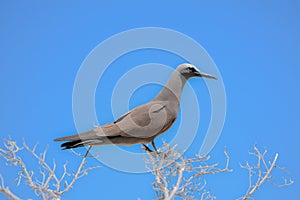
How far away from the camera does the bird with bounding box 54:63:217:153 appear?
569cm

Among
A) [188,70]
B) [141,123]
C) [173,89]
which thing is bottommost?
[141,123]

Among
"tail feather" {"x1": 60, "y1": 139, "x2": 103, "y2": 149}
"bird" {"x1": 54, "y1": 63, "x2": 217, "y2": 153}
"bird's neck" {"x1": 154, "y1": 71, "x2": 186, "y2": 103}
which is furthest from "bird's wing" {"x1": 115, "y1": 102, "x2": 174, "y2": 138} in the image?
"tail feather" {"x1": 60, "y1": 139, "x2": 103, "y2": 149}

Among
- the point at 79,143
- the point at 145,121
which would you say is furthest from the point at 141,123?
the point at 79,143

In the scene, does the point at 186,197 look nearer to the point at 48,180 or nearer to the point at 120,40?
the point at 48,180

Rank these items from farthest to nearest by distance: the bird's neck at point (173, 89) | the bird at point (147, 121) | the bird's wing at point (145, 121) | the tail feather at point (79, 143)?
1. the bird's neck at point (173, 89)
2. the bird's wing at point (145, 121)
3. the bird at point (147, 121)
4. the tail feather at point (79, 143)

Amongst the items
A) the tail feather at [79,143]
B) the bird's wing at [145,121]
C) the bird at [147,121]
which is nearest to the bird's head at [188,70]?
the bird at [147,121]

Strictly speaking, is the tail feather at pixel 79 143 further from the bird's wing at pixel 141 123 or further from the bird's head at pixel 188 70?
the bird's head at pixel 188 70

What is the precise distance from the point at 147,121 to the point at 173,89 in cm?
68

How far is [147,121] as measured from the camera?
5957mm

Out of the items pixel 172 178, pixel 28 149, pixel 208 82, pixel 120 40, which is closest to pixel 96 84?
pixel 120 40

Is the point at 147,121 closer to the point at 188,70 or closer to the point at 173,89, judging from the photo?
the point at 173,89

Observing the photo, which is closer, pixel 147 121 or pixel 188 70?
pixel 147 121

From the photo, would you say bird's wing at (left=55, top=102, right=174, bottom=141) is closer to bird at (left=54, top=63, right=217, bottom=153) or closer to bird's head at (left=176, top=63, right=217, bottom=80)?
bird at (left=54, top=63, right=217, bottom=153)

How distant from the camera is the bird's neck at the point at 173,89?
624 centimetres
